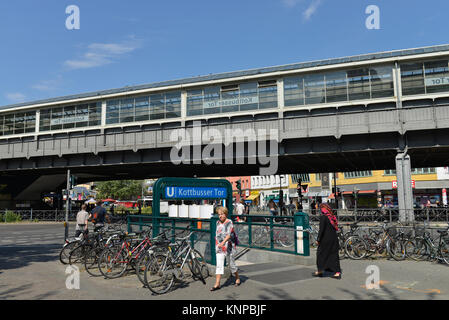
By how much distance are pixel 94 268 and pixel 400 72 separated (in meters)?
26.5

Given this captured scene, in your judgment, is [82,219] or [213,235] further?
[82,219]

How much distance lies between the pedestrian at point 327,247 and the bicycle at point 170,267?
2693 millimetres

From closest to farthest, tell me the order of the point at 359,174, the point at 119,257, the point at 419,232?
the point at 119,257 < the point at 419,232 < the point at 359,174

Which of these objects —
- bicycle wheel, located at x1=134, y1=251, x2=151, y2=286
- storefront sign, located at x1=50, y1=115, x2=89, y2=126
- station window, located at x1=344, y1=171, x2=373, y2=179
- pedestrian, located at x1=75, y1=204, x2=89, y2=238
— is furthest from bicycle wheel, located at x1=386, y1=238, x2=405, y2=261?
station window, located at x1=344, y1=171, x2=373, y2=179

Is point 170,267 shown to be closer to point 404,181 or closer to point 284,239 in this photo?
point 284,239

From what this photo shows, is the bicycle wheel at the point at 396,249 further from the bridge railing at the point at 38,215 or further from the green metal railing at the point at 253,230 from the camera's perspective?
the bridge railing at the point at 38,215

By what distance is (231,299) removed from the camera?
6.59 m

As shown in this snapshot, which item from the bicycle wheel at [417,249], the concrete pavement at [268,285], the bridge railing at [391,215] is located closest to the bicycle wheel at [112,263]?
the concrete pavement at [268,285]

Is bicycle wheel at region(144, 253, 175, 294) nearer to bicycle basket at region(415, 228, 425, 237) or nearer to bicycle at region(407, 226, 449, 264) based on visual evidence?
bicycle at region(407, 226, 449, 264)

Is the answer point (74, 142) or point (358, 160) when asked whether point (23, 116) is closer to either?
point (74, 142)

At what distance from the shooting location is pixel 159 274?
7164mm

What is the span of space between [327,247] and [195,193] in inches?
173

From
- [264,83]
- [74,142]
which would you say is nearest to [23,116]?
[74,142]

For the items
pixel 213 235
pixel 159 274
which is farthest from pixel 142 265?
pixel 213 235
